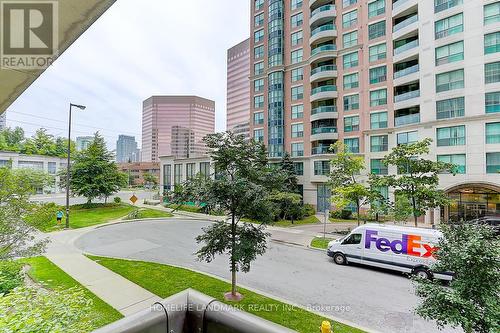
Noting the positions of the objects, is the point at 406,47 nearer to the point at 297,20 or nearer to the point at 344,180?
the point at 297,20

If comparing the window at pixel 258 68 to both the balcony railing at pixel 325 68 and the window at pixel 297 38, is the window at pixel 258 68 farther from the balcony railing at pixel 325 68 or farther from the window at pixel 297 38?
the balcony railing at pixel 325 68

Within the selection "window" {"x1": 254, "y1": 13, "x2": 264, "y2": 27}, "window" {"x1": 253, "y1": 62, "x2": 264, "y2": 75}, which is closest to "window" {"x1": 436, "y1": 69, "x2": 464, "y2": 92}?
"window" {"x1": 253, "y1": 62, "x2": 264, "y2": 75}

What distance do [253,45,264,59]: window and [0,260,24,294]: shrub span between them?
3658cm

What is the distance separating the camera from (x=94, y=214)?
Result: 28484 mm

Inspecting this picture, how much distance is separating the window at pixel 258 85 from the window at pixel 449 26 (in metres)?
20.9

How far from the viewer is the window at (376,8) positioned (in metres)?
27.2

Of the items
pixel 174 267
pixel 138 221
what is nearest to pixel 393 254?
pixel 174 267

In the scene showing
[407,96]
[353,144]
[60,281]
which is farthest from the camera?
[353,144]

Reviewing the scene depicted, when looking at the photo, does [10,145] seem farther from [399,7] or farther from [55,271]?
[399,7]

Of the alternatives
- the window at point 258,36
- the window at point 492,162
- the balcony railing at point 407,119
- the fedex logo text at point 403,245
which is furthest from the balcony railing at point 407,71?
the fedex logo text at point 403,245

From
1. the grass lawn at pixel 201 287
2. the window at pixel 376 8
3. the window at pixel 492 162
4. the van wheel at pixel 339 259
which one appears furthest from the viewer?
the window at pixel 376 8

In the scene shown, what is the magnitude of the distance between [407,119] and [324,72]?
11.1 metres

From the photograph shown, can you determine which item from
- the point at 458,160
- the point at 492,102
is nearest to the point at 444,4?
the point at 492,102

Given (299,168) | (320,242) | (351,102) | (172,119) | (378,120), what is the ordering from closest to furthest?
(320,242) → (378,120) → (351,102) → (299,168) → (172,119)
